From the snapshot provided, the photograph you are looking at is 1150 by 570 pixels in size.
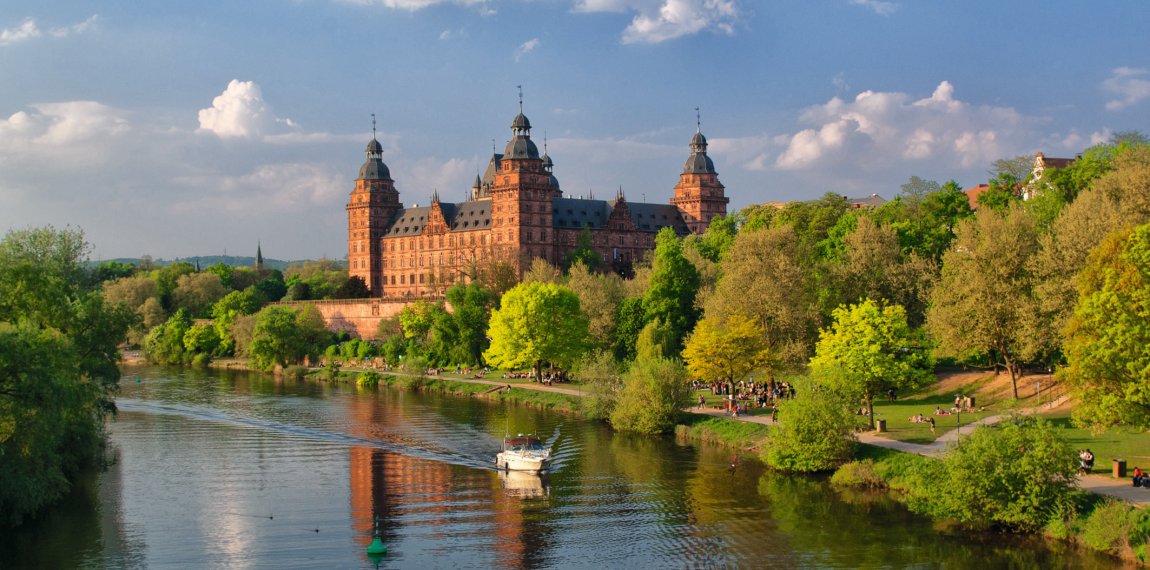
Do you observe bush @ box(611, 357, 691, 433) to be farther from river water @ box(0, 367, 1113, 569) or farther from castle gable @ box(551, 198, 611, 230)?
castle gable @ box(551, 198, 611, 230)

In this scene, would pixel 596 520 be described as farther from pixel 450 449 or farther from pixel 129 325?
pixel 129 325

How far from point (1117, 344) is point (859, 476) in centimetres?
1028

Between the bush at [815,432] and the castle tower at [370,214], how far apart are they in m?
109

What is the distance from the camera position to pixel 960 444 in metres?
32.5

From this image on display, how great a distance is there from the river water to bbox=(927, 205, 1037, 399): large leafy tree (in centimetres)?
1125

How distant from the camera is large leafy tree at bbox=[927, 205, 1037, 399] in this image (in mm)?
45969

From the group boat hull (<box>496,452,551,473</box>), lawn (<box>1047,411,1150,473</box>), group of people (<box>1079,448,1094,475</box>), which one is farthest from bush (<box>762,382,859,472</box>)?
boat hull (<box>496,452,551,473</box>)

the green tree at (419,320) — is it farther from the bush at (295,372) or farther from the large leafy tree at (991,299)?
the large leafy tree at (991,299)

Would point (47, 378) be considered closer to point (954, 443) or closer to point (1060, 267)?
point (954, 443)

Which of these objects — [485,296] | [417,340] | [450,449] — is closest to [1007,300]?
[450,449]

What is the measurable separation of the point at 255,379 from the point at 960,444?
66343 mm

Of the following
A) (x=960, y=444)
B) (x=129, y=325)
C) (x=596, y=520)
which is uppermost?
(x=129, y=325)

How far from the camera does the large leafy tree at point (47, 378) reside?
105 ft

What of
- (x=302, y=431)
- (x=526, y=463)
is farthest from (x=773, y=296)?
(x=302, y=431)
